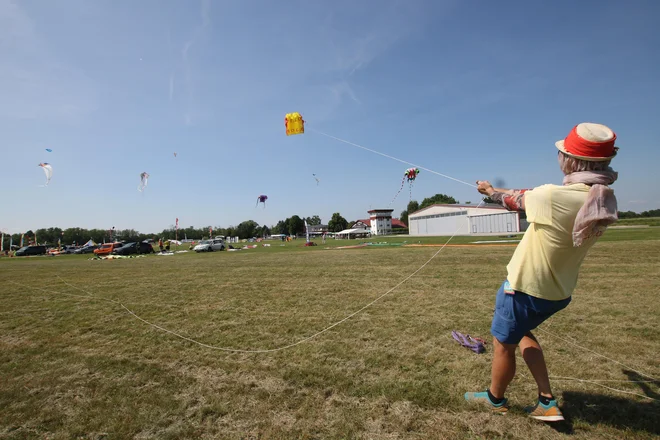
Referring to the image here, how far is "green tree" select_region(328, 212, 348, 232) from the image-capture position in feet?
376

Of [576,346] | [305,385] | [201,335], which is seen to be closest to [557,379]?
[576,346]

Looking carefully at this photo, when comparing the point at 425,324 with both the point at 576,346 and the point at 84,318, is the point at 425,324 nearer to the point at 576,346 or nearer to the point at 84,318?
the point at 576,346

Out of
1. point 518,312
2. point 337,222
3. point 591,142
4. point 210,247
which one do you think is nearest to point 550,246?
point 518,312

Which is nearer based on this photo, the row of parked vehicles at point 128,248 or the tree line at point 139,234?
the row of parked vehicles at point 128,248

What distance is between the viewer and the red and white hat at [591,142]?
78.5 inches

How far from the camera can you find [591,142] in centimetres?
200

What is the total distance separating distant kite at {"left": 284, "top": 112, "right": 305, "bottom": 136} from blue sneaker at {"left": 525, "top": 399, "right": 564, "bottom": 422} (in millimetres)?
8173

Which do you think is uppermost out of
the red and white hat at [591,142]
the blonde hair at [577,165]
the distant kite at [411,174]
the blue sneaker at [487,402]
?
the distant kite at [411,174]

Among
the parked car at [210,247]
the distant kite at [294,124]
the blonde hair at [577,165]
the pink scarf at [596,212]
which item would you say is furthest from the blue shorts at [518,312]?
the parked car at [210,247]

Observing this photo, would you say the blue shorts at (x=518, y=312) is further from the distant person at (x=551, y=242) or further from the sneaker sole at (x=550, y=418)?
the sneaker sole at (x=550, y=418)

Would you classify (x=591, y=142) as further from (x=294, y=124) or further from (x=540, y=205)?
(x=294, y=124)

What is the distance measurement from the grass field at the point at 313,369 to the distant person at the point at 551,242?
546mm

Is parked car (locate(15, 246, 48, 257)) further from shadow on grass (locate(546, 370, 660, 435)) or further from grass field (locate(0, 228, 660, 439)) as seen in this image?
shadow on grass (locate(546, 370, 660, 435))

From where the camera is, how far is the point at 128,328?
5.37m
